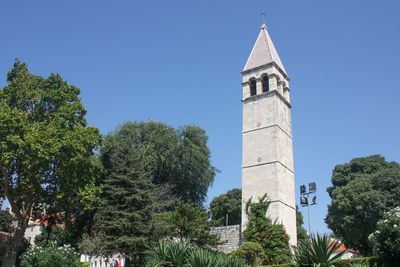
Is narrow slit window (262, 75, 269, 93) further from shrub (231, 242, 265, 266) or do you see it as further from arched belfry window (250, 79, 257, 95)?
shrub (231, 242, 265, 266)

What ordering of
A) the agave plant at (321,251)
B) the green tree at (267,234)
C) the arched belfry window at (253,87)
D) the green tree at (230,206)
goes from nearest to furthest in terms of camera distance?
1. the agave plant at (321,251)
2. the green tree at (267,234)
3. the arched belfry window at (253,87)
4. the green tree at (230,206)

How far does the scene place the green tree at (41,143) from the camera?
17.8 metres

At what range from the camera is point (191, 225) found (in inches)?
760

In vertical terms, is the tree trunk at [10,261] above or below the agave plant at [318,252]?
below

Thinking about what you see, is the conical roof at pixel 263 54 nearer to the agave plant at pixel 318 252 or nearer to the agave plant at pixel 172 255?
the agave plant at pixel 318 252

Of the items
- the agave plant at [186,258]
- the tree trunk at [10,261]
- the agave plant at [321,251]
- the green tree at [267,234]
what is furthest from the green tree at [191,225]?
the tree trunk at [10,261]

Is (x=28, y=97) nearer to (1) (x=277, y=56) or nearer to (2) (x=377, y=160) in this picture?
(1) (x=277, y=56)

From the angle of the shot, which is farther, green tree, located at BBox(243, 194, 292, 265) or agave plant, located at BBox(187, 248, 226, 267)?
green tree, located at BBox(243, 194, 292, 265)

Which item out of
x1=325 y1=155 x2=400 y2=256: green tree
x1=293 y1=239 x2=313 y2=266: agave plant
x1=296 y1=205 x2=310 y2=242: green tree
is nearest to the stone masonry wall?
x1=325 y1=155 x2=400 y2=256: green tree

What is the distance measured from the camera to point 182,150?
1169 inches

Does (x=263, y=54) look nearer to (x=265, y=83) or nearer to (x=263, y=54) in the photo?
(x=263, y=54)

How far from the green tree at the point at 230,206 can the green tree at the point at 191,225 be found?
22.3 metres

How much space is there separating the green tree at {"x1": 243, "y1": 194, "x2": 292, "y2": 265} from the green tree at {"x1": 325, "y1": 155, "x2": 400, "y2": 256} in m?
8.49

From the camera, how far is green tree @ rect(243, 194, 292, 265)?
21.2 m
